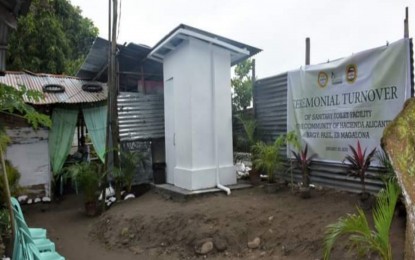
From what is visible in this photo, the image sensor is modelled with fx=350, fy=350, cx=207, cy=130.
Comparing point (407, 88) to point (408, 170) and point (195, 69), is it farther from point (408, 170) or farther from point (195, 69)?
point (195, 69)

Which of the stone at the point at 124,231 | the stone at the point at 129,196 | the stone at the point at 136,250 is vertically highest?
the stone at the point at 129,196

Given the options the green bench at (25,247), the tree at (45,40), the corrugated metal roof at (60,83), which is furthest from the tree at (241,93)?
the tree at (45,40)

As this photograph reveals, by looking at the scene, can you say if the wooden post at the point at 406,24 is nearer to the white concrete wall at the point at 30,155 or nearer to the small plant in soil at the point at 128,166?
the small plant in soil at the point at 128,166

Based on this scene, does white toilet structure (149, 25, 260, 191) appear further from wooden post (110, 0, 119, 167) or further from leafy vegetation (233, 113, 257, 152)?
wooden post (110, 0, 119, 167)

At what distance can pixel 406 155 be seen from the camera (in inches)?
128

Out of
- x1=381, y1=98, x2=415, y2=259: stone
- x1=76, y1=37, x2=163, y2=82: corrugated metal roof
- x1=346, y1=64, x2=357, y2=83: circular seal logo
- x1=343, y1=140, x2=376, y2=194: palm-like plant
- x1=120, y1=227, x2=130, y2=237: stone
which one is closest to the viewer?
x1=381, y1=98, x2=415, y2=259: stone

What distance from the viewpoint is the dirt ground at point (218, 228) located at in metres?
4.70

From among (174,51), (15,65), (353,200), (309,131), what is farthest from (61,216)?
(15,65)

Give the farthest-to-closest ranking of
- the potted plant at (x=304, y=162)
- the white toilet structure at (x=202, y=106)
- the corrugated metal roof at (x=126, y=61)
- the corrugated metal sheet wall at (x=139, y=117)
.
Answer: the corrugated metal roof at (x=126, y=61) < the corrugated metal sheet wall at (x=139, y=117) < the white toilet structure at (x=202, y=106) < the potted plant at (x=304, y=162)

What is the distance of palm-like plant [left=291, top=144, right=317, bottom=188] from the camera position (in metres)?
6.55

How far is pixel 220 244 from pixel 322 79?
11.5 feet

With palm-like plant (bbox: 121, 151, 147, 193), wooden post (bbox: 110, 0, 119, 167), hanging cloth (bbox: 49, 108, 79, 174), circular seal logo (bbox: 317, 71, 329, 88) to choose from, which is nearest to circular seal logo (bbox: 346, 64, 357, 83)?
circular seal logo (bbox: 317, 71, 329, 88)

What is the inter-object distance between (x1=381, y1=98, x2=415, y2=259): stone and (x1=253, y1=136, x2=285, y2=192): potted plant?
3.54 meters

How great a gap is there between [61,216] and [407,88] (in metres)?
7.90
